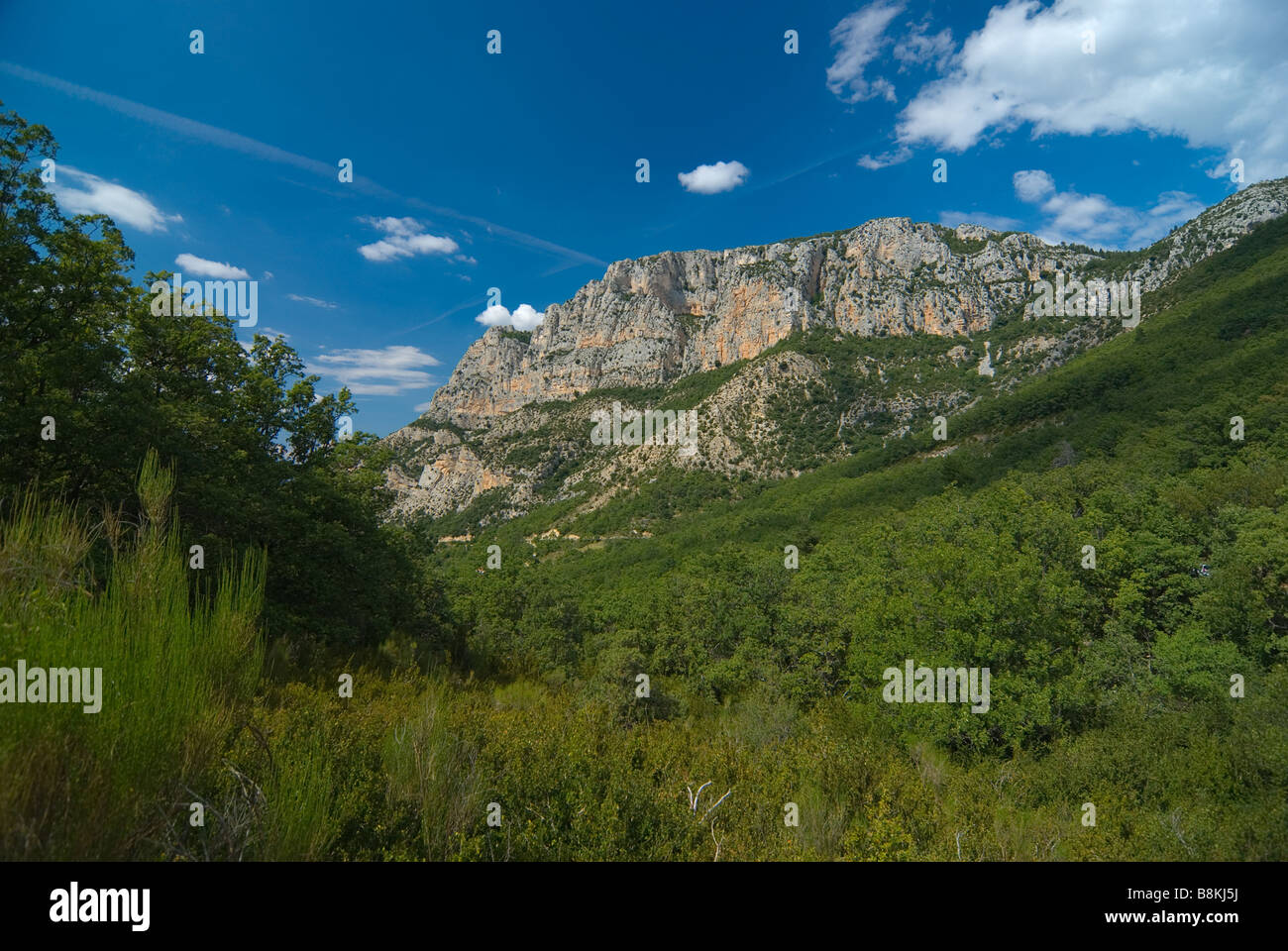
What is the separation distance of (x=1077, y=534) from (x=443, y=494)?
115 m

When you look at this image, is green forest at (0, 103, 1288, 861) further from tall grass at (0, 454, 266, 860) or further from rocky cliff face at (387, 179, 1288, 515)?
rocky cliff face at (387, 179, 1288, 515)

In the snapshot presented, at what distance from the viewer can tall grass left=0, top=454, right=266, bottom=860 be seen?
152 cm

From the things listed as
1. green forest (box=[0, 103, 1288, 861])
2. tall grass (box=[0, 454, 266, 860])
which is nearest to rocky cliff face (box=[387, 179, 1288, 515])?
green forest (box=[0, 103, 1288, 861])

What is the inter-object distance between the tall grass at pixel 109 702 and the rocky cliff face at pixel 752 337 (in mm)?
89263

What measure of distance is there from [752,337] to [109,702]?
131m

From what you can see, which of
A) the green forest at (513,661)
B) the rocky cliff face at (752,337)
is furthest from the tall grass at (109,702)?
the rocky cliff face at (752,337)

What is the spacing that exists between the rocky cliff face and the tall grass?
8926cm

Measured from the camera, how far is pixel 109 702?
1726mm

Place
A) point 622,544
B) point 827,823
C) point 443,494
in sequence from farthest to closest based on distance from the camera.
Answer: point 443,494, point 622,544, point 827,823

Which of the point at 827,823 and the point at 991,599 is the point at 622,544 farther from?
the point at 827,823

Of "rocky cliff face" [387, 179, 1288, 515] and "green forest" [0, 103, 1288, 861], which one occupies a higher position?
"rocky cliff face" [387, 179, 1288, 515]
